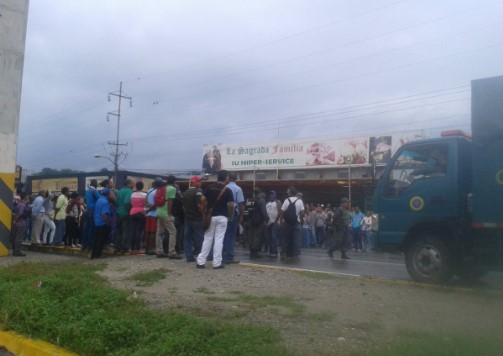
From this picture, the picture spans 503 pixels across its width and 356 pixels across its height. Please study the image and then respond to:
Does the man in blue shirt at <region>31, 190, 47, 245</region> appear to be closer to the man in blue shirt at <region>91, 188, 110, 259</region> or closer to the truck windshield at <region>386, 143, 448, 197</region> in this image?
the man in blue shirt at <region>91, 188, 110, 259</region>

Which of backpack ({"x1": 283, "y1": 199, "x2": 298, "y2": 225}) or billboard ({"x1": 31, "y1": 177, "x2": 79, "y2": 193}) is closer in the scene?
backpack ({"x1": 283, "y1": 199, "x2": 298, "y2": 225})

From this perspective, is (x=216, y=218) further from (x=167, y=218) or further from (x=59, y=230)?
(x=59, y=230)

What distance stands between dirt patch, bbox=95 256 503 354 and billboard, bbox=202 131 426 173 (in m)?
21.5

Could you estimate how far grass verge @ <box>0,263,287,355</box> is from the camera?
182 inches

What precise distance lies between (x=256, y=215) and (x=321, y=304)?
6.42 m

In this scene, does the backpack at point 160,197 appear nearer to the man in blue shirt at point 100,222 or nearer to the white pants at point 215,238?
the man in blue shirt at point 100,222

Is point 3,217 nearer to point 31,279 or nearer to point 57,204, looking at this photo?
point 57,204

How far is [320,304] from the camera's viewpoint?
6410 millimetres

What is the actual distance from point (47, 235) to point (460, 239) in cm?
1149

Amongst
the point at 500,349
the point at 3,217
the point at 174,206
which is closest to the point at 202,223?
the point at 174,206

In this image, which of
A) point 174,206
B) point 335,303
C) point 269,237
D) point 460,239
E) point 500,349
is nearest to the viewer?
point 500,349

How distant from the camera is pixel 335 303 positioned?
648 cm

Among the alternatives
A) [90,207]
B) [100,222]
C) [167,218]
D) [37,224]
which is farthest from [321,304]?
[37,224]

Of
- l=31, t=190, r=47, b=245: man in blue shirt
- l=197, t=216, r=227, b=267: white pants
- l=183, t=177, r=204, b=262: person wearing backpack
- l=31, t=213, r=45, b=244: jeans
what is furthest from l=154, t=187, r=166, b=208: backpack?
l=31, t=213, r=45, b=244: jeans
